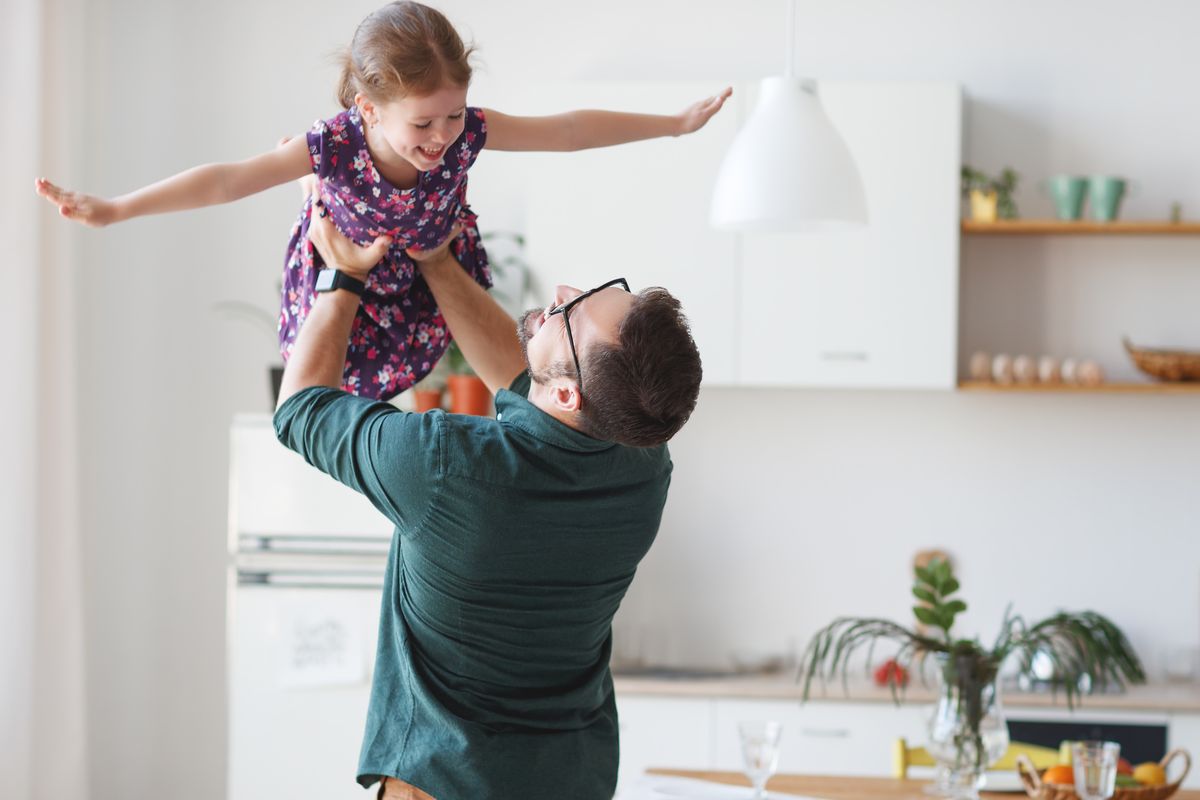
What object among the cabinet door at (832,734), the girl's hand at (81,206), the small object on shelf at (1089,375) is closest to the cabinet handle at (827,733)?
the cabinet door at (832,734)

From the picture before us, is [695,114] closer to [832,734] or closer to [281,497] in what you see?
[281,497]

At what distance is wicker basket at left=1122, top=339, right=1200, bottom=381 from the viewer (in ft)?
12.2

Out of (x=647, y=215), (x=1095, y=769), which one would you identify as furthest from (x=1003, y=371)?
(x=1095, y=769)

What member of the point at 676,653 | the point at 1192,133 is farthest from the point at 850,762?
the point at 1192,133

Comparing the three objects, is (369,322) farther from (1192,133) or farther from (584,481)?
(1192,133)

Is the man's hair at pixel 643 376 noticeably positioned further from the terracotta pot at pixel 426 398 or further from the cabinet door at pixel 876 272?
the cabinet door at pixel 876 272

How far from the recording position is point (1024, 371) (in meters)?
3.75

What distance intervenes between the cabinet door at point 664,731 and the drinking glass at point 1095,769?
62.1 inches

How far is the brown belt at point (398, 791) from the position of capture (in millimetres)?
1609

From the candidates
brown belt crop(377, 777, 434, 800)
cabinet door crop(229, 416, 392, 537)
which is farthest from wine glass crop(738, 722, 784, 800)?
cabinet door crop(229, 416, 392, 537)

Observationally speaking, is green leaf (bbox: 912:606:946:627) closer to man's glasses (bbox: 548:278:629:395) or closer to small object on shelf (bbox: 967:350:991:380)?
man's glasses (bbox: 548:278:629:395)

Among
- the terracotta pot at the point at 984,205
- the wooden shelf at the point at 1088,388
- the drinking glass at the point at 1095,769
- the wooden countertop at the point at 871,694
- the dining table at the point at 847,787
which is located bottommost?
the wooden countertop at the point at 871,694

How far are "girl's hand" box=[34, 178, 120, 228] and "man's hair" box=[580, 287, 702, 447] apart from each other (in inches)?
21.6

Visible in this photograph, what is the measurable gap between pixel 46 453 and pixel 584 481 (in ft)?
8.69
